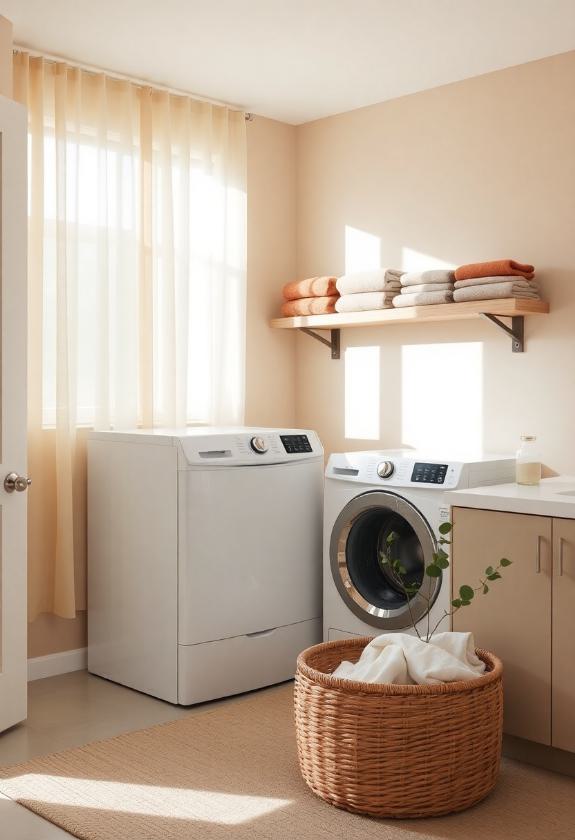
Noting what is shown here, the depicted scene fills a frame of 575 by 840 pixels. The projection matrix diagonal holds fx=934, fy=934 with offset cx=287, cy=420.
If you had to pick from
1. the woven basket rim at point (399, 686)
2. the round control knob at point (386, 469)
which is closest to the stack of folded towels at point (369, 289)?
the round control knob at point (386, 469)

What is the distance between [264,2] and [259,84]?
2.80 ft

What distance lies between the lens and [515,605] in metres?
2.75

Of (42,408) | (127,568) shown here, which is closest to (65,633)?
(127,568)

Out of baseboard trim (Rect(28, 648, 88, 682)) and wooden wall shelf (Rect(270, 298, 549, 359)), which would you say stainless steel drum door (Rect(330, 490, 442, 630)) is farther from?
baseboard trim (Rect(28, 648, 88, 682))

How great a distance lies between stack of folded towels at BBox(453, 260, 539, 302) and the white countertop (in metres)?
0.80

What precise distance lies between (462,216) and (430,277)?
0.36 metres

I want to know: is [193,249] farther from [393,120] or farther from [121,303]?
[393,120]

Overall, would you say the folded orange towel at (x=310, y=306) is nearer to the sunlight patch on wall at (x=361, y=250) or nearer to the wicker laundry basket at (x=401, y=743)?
the sunlight patch on wall at (x=361, y=250)

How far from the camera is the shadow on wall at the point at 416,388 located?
3883 mm

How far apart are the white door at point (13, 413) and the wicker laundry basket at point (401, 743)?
3.62ft

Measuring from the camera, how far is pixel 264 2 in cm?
312

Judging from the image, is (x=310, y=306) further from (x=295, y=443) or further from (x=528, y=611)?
(x=528, y=611)

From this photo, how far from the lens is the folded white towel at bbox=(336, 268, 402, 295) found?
12.8ft

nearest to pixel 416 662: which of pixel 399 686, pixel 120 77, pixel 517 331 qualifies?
pixel 399 686
